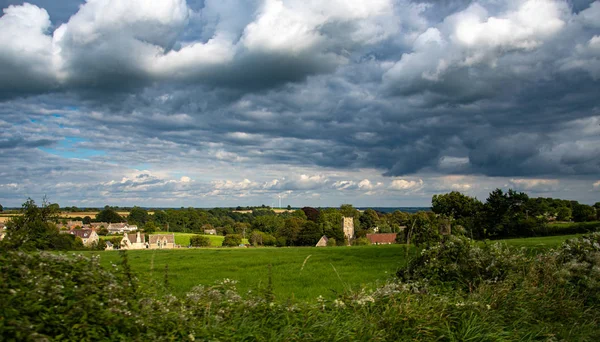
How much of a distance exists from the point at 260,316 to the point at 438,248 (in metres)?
5.38

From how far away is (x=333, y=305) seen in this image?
280 inches

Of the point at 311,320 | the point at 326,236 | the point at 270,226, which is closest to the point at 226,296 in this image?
the point at 311,320

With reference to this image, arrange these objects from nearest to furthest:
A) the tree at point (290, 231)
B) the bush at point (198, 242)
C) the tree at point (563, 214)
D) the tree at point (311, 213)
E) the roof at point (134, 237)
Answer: the tree at point (563, 214) → the bush at point (198, 242) → the roof at point (134, 237) → the tree at point (290, 231) → the tree at point (311, 213)

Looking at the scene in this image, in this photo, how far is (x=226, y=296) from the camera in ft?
22.9

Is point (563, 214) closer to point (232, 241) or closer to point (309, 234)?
point (309, 234)

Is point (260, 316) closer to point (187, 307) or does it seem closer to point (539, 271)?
point (187, 307)

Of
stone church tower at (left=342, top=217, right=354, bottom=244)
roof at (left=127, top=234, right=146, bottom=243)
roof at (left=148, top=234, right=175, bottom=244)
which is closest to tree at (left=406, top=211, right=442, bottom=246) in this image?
roof at (left=148, top=234, right=175, bottom=244)

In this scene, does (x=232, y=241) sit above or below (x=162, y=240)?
below

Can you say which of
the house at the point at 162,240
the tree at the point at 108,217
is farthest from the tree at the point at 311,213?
the tree at the point at 108,217

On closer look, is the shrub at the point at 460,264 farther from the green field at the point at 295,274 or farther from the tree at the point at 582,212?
the tree at the point at 582,212

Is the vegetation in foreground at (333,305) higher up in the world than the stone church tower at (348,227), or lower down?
higher up

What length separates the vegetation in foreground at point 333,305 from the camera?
4258mm

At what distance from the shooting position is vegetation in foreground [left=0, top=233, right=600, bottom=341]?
4.26 m

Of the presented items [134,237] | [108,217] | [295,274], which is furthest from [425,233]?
[108,217]
